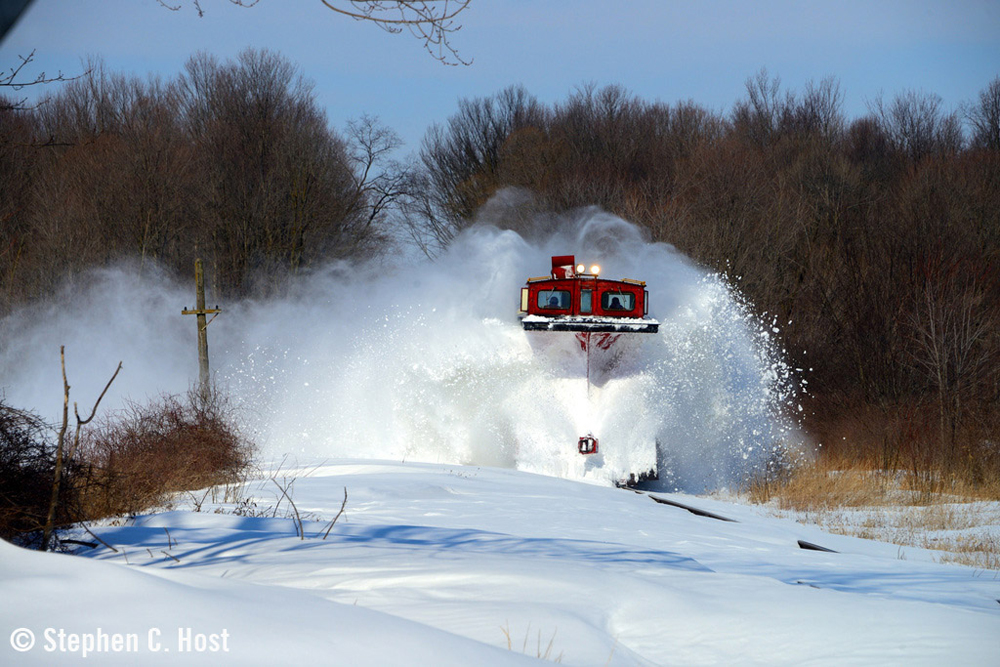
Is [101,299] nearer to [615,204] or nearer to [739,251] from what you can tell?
[615,204]

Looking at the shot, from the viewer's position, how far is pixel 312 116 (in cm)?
4688

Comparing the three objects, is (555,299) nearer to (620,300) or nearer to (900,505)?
(620,300)

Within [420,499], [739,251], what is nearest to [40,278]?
[739,251]

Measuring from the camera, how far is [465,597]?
16.1 feet

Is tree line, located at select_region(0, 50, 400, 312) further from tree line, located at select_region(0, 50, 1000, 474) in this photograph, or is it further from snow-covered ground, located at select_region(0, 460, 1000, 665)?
snow-covered ground, located at select_region(0, 460, 1000, 665)

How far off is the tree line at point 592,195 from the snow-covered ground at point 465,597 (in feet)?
50.1

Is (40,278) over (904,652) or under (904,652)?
over

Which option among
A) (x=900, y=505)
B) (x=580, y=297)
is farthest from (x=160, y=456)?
(x=900, y=505)

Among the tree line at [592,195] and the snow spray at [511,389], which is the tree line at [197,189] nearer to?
the tree line at [592,195]

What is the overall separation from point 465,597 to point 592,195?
122ft

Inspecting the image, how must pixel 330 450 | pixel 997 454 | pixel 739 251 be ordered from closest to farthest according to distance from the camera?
pixel 997 454 < pixel 330 450 < pixel 739 251

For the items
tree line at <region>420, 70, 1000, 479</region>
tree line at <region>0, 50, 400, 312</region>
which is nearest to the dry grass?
tree line at <region>420, 70, 1000, 479</region>

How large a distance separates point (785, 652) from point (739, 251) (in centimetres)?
3205

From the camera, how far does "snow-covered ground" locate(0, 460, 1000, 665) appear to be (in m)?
3.44
